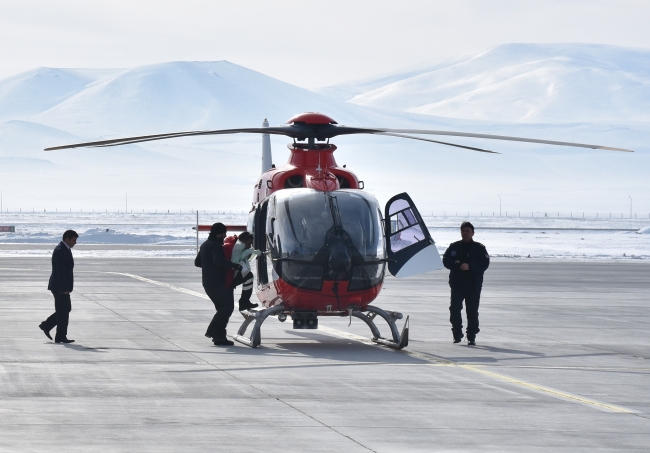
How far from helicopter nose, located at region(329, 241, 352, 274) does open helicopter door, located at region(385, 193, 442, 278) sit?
1151mm

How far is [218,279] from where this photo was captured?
17000 mm

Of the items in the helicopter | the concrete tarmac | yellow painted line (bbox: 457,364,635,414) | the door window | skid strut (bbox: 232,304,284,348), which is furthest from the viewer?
the door window

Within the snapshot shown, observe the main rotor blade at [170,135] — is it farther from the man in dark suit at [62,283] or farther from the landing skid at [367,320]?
the landing skid at [367,320]

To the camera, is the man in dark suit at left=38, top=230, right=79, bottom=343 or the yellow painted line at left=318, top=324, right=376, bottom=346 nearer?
the man in dark suit at left=38, top=230, right=79, bottom=343

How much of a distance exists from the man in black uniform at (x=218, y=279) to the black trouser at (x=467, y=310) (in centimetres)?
348

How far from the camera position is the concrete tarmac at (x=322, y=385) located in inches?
372

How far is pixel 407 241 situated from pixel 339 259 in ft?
5.44

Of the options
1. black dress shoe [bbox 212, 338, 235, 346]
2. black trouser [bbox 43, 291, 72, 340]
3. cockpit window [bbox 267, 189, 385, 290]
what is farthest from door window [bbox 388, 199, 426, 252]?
black trouser [bbox 43, 291, 72, 340]

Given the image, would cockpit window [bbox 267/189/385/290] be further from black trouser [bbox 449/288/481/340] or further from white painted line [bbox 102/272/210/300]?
white painted line [bbox 102/272/210/300]

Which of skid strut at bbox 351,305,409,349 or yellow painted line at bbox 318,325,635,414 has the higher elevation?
skid strut at bbox 351,305,409,349

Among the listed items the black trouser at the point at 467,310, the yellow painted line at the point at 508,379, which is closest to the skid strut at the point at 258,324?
the yellow painted line at the point at 508,379

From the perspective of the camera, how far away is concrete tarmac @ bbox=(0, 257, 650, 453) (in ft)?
31.0

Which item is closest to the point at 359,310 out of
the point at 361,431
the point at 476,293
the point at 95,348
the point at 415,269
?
the point at 415,269

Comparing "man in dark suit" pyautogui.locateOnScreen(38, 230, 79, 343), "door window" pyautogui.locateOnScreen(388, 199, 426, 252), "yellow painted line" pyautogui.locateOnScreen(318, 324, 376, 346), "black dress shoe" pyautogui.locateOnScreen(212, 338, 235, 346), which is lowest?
"yellow painted line" pyautogui.locateOnScreen(318, 324, 376, 346)
